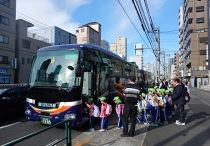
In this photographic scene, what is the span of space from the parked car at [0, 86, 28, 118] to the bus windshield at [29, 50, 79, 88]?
191 centimetres

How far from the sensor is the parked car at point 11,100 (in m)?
6.96

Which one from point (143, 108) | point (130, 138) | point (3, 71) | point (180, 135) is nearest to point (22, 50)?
point (3, 71)

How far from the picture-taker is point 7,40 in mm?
26031

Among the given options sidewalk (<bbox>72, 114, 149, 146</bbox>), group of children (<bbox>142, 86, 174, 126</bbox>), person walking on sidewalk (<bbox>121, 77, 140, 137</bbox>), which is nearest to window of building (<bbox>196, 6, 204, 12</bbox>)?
group of children (<bbox>142, 86, 174, 126</bbox>)

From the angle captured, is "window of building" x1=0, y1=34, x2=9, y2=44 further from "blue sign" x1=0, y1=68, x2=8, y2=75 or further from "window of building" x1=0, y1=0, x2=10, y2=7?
"window of building" x1=0, y1=0, x2=10, y2=7

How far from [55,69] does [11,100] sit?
3171 mm

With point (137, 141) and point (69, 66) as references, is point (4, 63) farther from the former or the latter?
point (137, 141)

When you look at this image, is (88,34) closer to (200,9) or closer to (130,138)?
(200,9)

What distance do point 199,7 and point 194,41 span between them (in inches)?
405

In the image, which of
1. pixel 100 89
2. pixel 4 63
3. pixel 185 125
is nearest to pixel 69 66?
pixel 100 89

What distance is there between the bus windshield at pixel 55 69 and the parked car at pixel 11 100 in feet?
6.28

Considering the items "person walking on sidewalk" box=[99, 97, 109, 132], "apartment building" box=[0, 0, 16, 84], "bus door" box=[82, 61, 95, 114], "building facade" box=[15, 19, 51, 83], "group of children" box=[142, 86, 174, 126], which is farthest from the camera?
"building facade" box=[15, 19, 51, 83]

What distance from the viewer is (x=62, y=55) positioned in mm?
5992

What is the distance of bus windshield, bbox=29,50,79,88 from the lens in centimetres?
561
